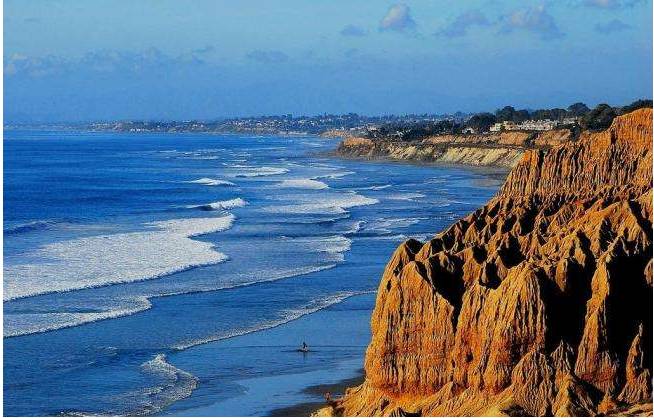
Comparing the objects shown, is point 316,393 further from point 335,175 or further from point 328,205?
point 335,175

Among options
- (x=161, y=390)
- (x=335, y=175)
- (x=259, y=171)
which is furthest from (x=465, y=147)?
(x=161, y=390)

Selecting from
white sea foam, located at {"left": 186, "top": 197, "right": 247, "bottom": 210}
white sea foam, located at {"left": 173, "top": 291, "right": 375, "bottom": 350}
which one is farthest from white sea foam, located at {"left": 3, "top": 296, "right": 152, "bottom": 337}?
white sea foam, located at {"left": 186, "top": 197, "right": 247, "bottom": 210}

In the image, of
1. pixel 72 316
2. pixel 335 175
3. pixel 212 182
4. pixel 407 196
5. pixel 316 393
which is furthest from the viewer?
pixel 335 175

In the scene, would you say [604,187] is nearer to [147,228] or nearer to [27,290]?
[27,290]

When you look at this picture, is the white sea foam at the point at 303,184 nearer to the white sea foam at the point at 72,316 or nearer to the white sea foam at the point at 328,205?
A: the white sea foam at the point at 328,205

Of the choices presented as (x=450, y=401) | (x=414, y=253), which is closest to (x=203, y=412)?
(x=414, y=253)

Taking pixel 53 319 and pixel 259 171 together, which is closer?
pixel 53 319

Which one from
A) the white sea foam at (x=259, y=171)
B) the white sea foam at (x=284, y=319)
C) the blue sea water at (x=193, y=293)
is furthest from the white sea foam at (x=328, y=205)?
the white sea foam at (x=259, y=171)
